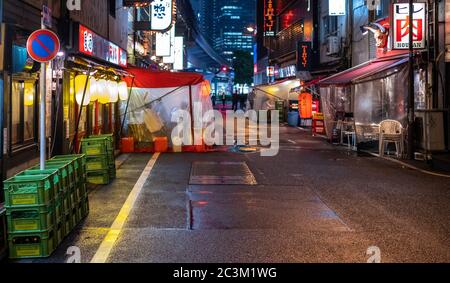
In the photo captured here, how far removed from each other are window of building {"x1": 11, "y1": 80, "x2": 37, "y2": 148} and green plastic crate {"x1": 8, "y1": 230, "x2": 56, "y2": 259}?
4332 millimetres

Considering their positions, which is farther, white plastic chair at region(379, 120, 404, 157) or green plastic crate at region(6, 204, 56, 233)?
white plastic chair at region(379, 120, 404, 157)

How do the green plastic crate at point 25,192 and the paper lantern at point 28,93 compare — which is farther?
the paper lantern at point 28,93

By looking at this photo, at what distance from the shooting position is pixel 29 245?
6.28 m

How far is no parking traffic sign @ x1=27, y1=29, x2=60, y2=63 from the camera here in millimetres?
7547

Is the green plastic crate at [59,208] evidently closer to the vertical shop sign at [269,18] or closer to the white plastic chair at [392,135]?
the white plastic chair at [392,135]

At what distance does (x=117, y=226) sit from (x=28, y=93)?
4.76 m

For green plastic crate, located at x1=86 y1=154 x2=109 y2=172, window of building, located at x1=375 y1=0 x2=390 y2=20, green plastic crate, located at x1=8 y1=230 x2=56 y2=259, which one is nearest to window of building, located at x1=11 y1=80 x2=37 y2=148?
green plastic crate, located at x1=86 y1=154 x2=109 y2=172

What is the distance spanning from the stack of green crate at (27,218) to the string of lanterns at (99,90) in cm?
657

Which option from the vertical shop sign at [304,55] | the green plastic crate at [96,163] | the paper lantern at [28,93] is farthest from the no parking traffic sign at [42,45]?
the vertical shop sign at [304,55]

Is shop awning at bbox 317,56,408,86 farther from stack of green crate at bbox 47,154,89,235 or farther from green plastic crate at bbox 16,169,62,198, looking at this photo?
green plastic crate at bbox 16,169,62,198

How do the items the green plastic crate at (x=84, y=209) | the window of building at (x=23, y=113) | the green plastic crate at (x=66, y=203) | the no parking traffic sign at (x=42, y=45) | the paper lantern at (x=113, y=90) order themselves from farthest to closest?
the paper lantern at (x=113, y=90) < the window of building at (x=23, y=113) < the green plastic crate at (x=84, y=209) < the no parking traffic sign at (x=42, y=45) < the green plastic crate at (x=66, y=203)

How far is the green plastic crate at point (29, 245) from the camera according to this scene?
6258 millimetres

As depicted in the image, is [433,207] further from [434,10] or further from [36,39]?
[434,10]

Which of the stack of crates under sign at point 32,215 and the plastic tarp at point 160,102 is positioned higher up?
the plastic tarp at point 160,102
